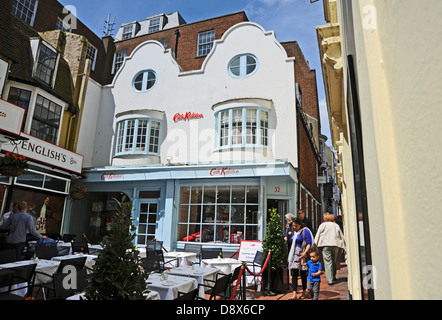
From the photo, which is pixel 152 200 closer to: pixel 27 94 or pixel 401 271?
pixel 27 94

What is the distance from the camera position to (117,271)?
9.92ft

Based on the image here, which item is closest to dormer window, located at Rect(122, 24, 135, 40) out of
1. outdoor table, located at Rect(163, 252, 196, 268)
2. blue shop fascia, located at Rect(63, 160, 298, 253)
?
blue shop fascia, located at Rect(63, 160, 298, 253)

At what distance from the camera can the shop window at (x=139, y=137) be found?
1368 cm

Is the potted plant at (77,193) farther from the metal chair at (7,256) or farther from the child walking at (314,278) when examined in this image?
the child walking at (314,278)

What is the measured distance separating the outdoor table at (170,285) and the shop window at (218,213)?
5.64 meters

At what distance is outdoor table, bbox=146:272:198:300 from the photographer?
15.3 ft

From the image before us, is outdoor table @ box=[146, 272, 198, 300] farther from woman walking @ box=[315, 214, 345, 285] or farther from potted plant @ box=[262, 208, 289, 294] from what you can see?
woman walking @ box=[315, 214, 345, 285]

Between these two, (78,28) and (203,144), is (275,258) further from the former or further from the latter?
(78,28)

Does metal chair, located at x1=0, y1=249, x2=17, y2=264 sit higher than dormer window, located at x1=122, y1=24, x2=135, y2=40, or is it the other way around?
dormer window, located at x1=122, y1=24, x2=135, y2=40

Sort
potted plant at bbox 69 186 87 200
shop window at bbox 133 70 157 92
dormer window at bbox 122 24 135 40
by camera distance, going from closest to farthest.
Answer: potted plant at bbox 69 186 87 200, shop window at bbox 133 70 157 92, dormer window at bbox 122 24 135 40

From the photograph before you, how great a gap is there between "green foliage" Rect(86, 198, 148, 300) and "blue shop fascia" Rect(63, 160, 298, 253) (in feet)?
25.7

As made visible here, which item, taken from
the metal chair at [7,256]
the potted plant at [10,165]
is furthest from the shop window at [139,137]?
the metal chair at [7,256]
